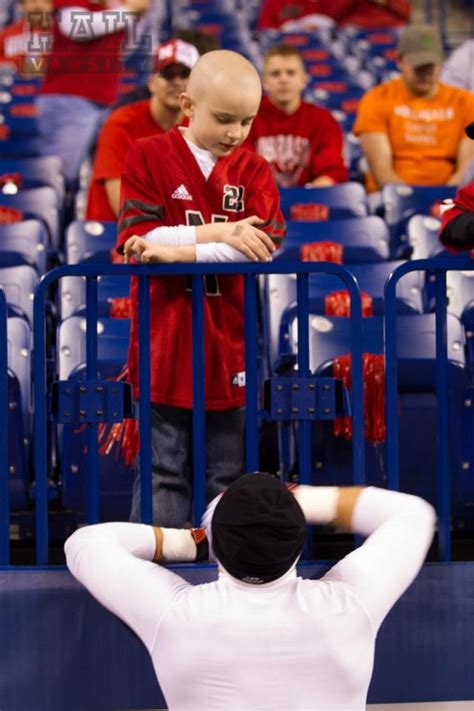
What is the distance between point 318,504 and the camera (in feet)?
9.95

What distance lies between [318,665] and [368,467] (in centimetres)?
182

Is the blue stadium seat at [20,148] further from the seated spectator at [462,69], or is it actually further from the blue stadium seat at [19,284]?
the blue stadium seat at [19,284]

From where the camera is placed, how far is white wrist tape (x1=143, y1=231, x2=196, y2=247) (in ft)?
13.1

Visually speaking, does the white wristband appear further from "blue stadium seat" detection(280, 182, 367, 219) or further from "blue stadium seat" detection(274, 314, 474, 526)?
"blue stadium seat" detection(280, 182, 367, 219)

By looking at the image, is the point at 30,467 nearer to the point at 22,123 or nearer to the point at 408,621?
the point at 408,621

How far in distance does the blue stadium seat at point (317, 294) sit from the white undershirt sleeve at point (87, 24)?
4282 millimetres

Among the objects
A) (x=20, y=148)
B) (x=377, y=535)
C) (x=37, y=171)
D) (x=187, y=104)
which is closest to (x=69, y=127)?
(x=20, y=148)

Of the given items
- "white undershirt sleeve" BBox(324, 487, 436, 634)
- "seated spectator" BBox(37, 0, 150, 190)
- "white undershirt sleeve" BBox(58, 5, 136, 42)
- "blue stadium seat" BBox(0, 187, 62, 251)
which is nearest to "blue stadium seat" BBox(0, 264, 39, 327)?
"blue stadium seat" BBox(0, 187, 62, 251)

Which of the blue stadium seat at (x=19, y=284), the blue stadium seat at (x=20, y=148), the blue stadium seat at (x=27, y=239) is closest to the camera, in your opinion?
the blue stadium seat at (x=19, y=284)

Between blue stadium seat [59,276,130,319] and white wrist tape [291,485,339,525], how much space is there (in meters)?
2.50

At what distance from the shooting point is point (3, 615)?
3.95 meters

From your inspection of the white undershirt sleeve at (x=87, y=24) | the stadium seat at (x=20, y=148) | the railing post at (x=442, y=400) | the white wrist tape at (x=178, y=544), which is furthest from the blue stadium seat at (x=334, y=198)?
the white wrist tape at (x=178, y=544)

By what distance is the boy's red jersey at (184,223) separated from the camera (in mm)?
4094

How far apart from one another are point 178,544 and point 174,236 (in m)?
1.16
